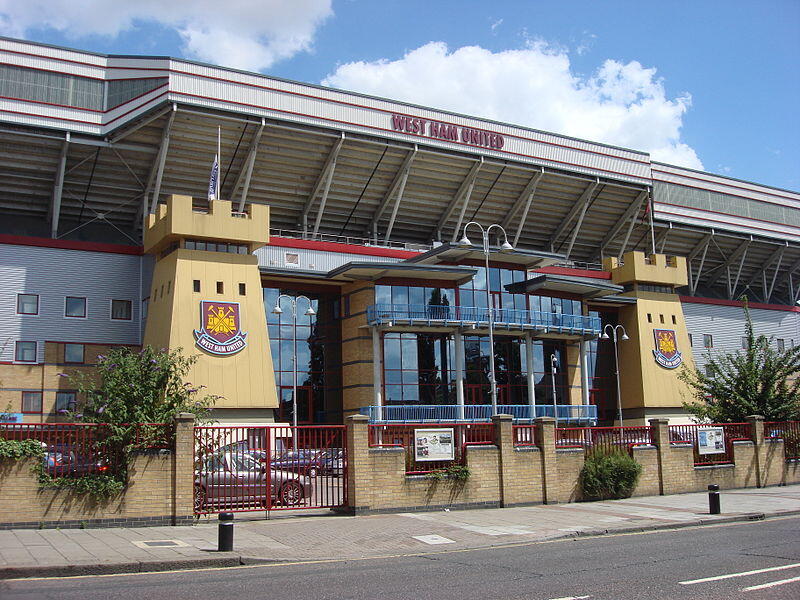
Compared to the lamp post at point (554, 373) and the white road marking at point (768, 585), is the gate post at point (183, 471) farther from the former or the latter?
the lamp post at point (554, 373)

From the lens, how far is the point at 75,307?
44.0 meters

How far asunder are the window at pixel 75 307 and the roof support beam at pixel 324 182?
1422cm

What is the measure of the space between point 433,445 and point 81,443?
8979 millimetres

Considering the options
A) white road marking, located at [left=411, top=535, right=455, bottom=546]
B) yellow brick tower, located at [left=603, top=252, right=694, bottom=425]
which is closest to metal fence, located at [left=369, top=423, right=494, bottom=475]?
white road marking, located at [left=411, top=535, right=455, bottom=546]

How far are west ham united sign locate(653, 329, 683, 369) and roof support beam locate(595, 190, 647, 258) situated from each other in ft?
29.4

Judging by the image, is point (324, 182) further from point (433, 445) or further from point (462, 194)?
point (433, 445)

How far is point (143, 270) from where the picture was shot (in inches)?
1801


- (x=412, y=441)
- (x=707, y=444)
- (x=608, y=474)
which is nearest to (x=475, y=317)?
(x=707, y=444)

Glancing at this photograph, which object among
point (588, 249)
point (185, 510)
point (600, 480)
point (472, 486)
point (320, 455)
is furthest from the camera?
point (588, 249)

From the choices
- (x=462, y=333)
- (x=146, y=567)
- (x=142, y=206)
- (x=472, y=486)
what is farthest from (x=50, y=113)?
(x=146, y=567)

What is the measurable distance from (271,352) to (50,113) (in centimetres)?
1728

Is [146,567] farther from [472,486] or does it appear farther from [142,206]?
[142,206]

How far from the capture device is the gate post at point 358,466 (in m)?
21.1

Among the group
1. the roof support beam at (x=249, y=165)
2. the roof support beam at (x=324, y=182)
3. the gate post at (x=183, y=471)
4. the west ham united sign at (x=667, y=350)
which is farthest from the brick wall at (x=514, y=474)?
the west ham united sign at (x=667, y=350)
